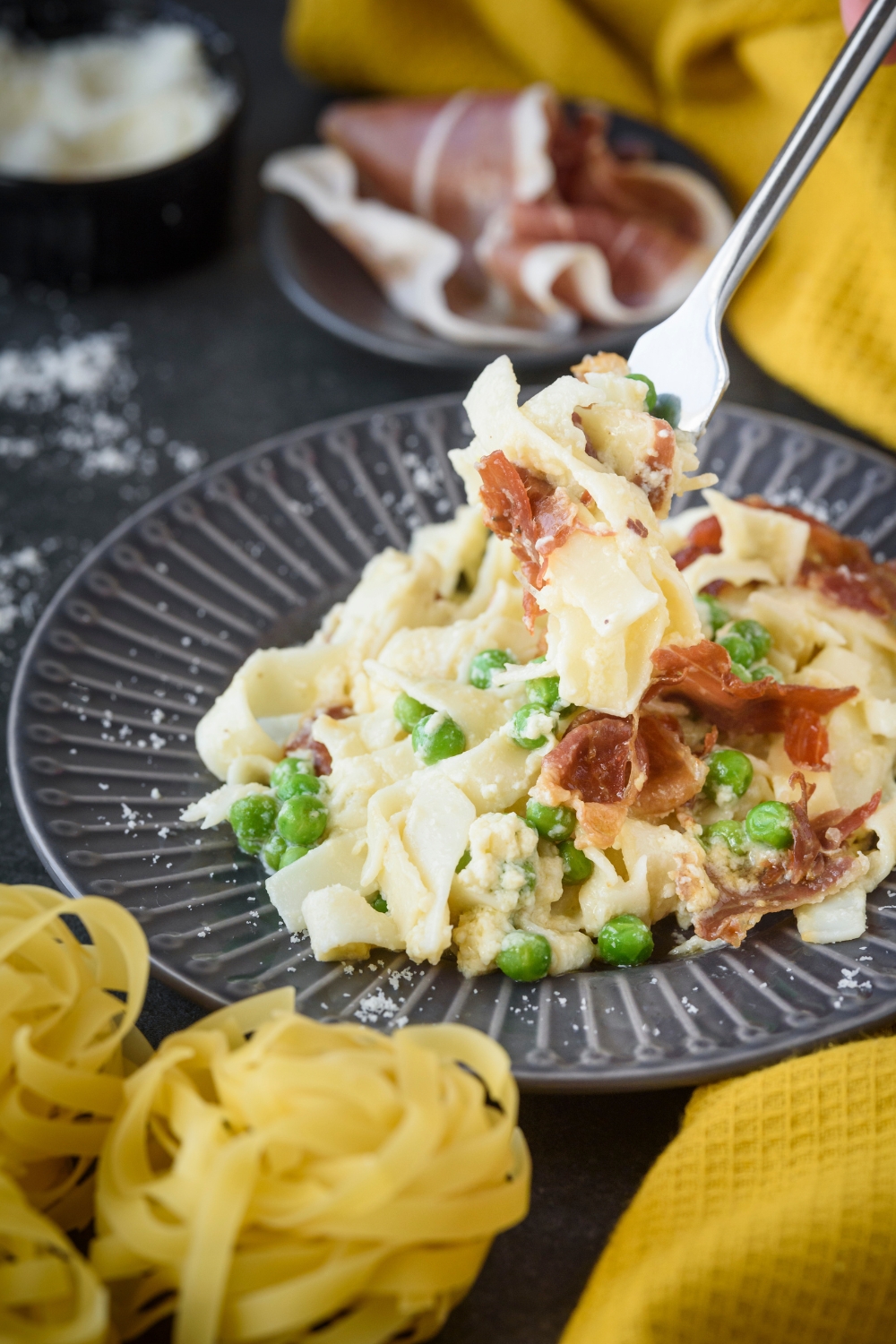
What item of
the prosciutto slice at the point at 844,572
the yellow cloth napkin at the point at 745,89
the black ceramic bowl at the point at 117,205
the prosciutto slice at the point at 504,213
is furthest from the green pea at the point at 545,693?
the black ceramic bowl at the point at 117,205

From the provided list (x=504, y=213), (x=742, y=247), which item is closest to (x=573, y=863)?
(x=742, y=247)

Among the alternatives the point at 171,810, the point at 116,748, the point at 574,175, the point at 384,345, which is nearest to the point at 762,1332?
the point at 171,810

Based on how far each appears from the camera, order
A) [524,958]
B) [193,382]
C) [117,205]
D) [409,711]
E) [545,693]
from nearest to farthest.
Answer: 1. [524,958]
2. [545,693]
3. [409,711]
4. [117,205]
5. [193,382]

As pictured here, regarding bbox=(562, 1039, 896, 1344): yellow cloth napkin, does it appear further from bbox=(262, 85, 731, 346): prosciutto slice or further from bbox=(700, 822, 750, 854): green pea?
bbox=(262, 85, 731, 346): prosciutto slice

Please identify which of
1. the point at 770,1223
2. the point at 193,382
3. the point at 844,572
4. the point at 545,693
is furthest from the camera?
the point at 193,382

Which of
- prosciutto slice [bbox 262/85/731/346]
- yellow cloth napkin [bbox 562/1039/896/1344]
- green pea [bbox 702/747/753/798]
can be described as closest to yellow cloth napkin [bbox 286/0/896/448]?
prosciutto slice [bbox 262/85/731/346]

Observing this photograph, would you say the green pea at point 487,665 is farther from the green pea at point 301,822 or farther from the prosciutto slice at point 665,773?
the green pea at point 301,822

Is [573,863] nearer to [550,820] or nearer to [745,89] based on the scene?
[550,820]
